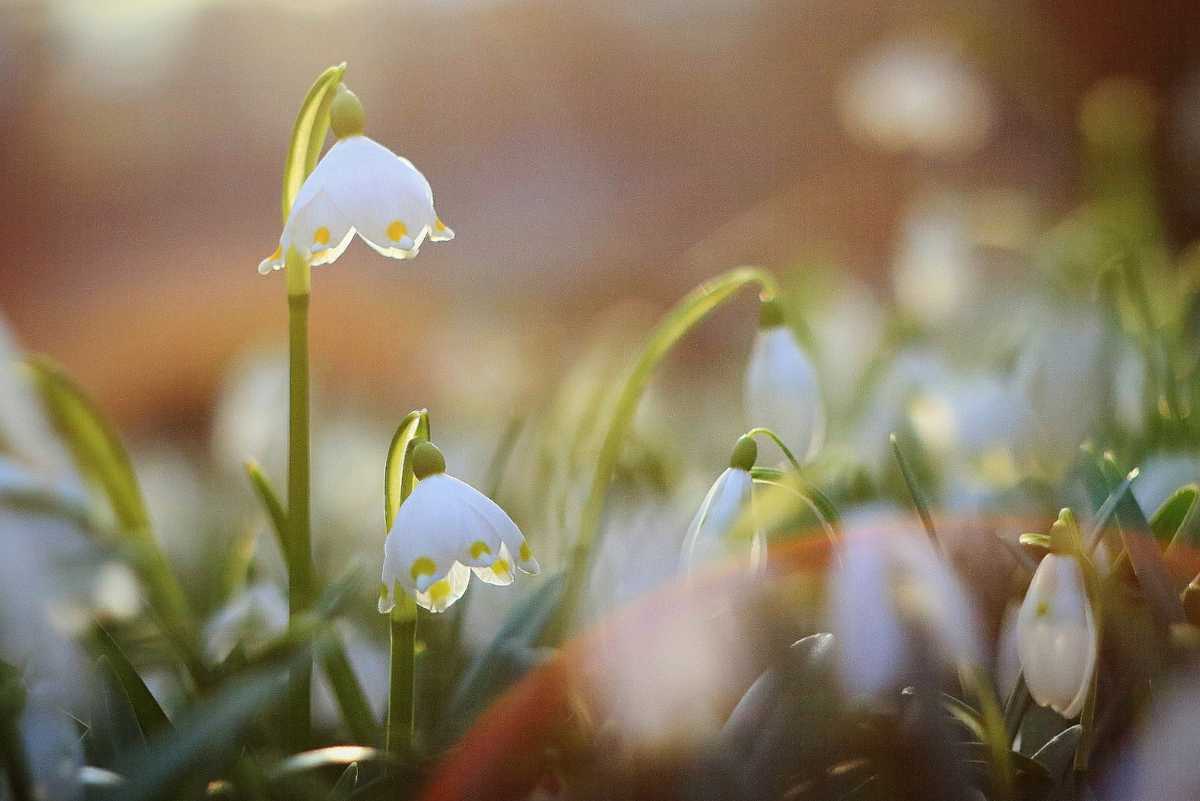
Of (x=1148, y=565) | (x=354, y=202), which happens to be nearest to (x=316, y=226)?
(x=354, y=202)

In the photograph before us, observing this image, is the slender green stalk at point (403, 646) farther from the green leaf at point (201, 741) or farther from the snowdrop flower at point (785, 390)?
the snowdrop flower at point (785, 390)

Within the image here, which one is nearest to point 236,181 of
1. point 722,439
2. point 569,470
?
point 722,439

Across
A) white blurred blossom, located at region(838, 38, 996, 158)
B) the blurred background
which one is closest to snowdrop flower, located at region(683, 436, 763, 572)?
the blurred background

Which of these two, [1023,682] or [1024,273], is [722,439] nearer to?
[1024,273]

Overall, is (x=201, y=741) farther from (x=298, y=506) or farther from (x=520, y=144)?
(x=520, y=144)

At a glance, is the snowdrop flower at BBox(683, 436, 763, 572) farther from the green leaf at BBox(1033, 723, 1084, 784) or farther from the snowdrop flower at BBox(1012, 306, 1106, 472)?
the snowdrop flower at BBox(1012, 306, 1106, 472)
